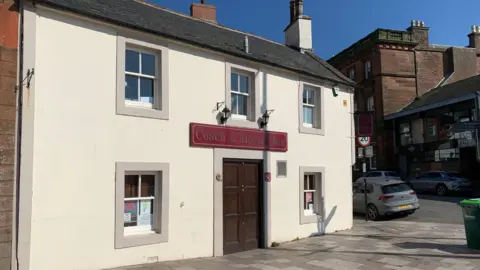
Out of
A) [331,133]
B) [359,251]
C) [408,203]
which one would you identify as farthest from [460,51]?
[359,251]

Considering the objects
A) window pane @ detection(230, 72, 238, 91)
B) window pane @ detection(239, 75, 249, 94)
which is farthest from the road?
window pane @ detection(230, 72, 238, 91)

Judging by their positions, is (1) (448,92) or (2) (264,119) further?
(1) (448,92)

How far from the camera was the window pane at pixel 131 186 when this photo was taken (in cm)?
862

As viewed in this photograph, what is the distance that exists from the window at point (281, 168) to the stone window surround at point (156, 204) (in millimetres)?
3609

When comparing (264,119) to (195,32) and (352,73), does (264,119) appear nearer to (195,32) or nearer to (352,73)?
(195,32)

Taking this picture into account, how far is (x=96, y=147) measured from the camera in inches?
317

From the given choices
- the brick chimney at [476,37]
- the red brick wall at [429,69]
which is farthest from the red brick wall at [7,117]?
the brick chimney at [476,37]

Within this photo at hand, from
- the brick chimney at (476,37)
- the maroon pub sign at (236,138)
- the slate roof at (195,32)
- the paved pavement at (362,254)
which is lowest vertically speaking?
the paved pavement at (362,254)

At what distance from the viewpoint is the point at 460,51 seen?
35219mm

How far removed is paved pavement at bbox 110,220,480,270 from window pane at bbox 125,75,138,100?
346 cm

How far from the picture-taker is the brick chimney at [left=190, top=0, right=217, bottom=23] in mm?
13727

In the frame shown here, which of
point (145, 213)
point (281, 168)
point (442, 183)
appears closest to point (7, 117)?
point (145, 213)

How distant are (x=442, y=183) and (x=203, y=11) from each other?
1827 cm

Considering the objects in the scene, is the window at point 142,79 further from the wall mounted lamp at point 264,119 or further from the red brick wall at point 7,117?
the wall mounted lamp at point 264,119
